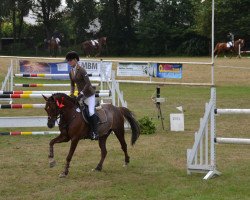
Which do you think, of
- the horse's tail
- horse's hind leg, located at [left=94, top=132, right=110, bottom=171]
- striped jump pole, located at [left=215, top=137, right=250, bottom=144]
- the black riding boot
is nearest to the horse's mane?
the black riding boot

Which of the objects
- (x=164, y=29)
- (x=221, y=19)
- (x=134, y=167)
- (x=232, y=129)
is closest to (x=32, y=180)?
(x=134, y=167)

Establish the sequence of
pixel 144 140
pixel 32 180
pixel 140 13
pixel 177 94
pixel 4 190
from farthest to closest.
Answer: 1. pixel 140 13
2. pixel 177 94
3. pixel 144 140
4. pixel 32 180
5. pixel 4 190

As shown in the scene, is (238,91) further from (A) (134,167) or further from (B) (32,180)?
(B) (32,180)

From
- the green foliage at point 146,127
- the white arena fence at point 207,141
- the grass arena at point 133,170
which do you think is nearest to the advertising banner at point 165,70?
the grass arena at point 133,170

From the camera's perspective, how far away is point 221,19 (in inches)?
2121

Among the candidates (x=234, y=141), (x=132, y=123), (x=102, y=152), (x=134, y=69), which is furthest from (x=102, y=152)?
(x=134, y=69)

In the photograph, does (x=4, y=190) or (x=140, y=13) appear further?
(x=140, y=13)

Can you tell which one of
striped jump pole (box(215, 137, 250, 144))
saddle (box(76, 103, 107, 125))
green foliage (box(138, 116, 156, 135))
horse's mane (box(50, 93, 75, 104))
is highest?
horse's mane (box(50, 93, 75, 104))

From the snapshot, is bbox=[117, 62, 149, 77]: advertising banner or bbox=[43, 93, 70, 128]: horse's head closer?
bbox=[43, 93, 70, 128]: horse's head

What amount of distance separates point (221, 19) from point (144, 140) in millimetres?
41924

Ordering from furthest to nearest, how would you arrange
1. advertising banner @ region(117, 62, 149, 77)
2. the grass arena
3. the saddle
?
advertising banner @ region(117, 62, 149, 77), the saddle, the grass arena

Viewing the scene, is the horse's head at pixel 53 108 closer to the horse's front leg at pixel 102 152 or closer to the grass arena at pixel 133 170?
the grass arena at pixel 133 170

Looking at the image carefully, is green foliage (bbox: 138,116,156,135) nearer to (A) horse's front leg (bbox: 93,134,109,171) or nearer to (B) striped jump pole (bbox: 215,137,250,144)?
(A) horse's front leg (bbox: 93,134,109,171)

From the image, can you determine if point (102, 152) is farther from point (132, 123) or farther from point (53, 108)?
point (53, 108)
